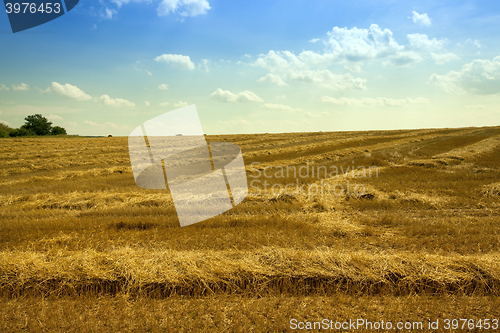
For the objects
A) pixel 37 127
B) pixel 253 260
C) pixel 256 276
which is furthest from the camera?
pixel 37 127

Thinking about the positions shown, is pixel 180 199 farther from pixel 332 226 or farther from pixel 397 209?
pixel 397 209

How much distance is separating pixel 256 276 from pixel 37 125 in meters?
73.0

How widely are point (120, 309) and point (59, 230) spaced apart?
4784 millimetres

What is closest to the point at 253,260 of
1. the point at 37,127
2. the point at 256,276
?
the point at 256,276

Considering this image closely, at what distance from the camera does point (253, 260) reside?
15.9ft

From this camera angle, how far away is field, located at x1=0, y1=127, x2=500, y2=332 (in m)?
3.78

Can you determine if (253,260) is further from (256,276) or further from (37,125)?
(37,125)

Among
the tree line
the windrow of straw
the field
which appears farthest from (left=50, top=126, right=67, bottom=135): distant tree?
the windrow of straw

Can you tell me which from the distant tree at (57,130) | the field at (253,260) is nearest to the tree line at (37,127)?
the distant tree at (57,130)

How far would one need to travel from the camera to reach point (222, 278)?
14.6 feet

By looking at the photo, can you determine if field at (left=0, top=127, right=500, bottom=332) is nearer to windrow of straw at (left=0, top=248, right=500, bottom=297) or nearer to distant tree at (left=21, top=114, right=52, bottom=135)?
windrow of straw at (left=0, top=248, right=500, bottom=297)

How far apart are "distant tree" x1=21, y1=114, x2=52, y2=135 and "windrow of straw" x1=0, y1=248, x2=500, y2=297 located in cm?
6902

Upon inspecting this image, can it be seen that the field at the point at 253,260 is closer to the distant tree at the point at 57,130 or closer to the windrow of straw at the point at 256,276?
the windrow of straw at the point at 256,276

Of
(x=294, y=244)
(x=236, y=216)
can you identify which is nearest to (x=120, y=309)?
(x=294, y=244)
